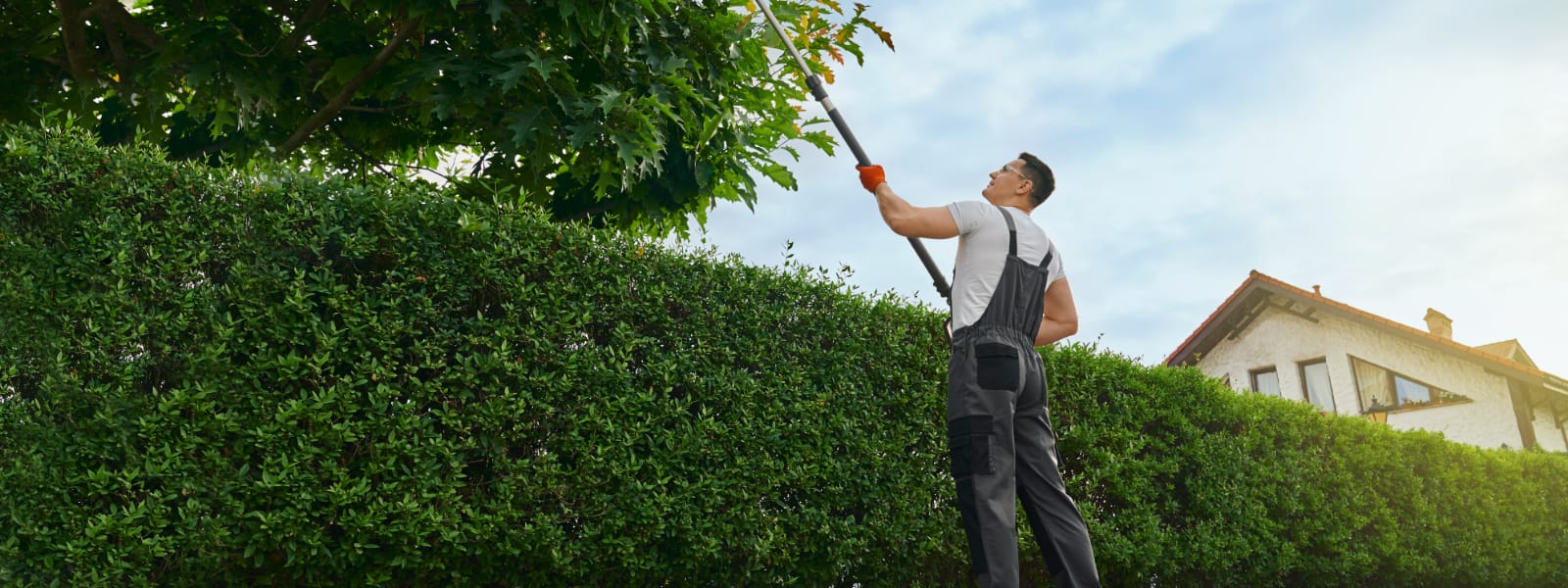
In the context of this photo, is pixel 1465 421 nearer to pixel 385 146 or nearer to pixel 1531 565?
pixel 1531 565

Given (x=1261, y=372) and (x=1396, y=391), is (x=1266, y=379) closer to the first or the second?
(x=1261, y=372)

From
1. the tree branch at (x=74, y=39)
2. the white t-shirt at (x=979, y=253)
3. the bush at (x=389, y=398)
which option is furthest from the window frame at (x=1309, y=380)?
the tree branch at (x=74, y=39)

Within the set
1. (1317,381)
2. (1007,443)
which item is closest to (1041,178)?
(1007,443)

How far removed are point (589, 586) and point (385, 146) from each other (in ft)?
15.3

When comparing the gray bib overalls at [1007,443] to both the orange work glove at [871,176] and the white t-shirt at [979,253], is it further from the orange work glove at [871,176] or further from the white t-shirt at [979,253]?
the orange work glove at [871,176]

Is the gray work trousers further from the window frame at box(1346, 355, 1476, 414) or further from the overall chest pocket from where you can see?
the window frame at box(1346, 355, 1476, 414)

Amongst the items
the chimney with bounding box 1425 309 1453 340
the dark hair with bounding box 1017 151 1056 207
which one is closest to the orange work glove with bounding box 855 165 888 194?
the dark hair with bounding box 1017 151 1056 207

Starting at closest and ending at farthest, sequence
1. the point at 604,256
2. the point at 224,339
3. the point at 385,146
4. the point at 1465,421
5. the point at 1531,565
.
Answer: the point at 224,339, the point at 604,256, the point at 385,146, the point at 1531,565, the point at 1465,421

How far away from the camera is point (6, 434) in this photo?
11.6 feet

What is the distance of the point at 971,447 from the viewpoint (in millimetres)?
3699

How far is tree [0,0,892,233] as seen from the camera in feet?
18.1

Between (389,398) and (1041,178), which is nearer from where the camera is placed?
(389,398)

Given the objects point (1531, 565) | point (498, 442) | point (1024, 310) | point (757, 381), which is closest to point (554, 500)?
point (498, 442)

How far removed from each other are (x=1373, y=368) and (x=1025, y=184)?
20912 millimetres
